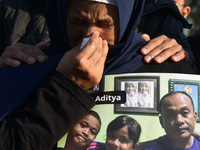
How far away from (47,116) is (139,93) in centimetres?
37

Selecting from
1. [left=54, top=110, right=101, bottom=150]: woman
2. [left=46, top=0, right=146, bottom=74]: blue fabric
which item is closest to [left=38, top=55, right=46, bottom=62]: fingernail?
[left=46, top=0, right=146, bottom=74]: blue fabric

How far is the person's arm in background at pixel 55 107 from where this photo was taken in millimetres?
1346

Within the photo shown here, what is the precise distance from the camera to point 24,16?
2.56 meters

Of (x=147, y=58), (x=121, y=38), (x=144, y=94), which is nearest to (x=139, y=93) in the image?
(x=144, y=94)

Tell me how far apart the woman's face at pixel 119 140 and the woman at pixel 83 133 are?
0.06 meters

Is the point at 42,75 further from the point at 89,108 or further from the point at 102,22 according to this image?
the point at 102,22

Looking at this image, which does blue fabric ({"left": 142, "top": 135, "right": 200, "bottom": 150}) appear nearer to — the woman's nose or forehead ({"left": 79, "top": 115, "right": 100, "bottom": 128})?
forehead ({"left": 79, "top": 115, "right": 100, "bottom": 128})

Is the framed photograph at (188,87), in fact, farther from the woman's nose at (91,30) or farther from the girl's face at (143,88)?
the woman's nose at (91,30)

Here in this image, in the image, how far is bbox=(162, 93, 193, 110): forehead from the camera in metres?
1.46

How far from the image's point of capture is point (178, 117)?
1.44 meters

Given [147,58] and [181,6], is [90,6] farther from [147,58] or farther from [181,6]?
[181,6]

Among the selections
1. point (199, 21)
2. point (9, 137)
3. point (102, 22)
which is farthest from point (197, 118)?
point (199, 21)

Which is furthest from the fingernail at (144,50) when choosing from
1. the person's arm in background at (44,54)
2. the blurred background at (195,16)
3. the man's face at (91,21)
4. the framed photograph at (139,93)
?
the blurred background at (195,16)

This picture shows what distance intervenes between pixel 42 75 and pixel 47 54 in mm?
312
